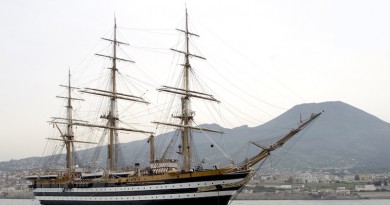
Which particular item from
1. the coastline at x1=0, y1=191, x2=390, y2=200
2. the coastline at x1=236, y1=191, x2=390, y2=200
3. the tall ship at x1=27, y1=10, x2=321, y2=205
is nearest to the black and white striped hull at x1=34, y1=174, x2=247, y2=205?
the tall ship at x1=27, y1=10, x2=321, y2=205

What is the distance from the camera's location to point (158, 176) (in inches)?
1377

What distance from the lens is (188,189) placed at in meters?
33.4

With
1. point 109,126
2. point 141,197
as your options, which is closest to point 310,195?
point 109,126

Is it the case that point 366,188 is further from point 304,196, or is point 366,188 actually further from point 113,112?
point 113,112

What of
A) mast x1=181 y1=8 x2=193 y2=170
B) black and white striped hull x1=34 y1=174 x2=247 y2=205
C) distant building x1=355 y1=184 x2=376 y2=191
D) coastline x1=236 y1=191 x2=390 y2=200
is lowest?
coastline x1=236 y1=191 x2=390 y2=200

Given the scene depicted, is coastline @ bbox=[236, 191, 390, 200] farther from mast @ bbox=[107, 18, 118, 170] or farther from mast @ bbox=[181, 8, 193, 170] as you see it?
mast @ bbox=[181, 8, 193, 170]

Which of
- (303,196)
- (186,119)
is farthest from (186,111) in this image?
(303,196)

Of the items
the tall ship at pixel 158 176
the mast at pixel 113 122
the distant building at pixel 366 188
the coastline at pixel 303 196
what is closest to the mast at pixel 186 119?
the tall ship at pixel 158 176

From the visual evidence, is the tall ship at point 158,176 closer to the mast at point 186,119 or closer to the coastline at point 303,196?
the mast at point 186,119

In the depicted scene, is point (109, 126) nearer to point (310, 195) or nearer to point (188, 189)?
point (188, 189)

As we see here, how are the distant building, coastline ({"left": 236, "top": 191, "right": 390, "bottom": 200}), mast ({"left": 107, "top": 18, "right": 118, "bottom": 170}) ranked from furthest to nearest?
the distant building, coastline ({"left": 236, "top": 191, "right": 390, "bottom": 200}), mast ({"left": 107, "top": 18, "right": 118, "bottom": 170})

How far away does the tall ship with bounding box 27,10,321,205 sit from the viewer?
33.4 meters

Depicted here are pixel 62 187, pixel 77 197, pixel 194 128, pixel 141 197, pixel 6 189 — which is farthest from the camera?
pixel 6 189

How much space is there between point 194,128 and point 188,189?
6.26 meters
